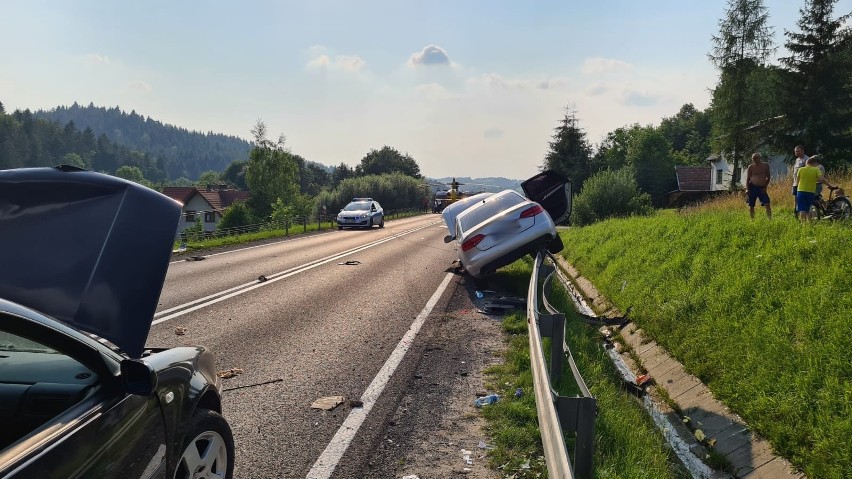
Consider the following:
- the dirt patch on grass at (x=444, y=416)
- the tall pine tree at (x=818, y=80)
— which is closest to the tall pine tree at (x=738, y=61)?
the tall pine tree at (x=818, y=80)

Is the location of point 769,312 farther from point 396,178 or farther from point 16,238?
point 396,178

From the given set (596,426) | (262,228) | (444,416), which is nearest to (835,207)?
(596,426)

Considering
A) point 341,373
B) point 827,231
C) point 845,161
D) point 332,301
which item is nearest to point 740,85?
point 845,161

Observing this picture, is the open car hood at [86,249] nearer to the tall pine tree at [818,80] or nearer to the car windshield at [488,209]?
the car windshield at [488,209]

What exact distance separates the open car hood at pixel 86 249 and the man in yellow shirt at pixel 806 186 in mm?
11665

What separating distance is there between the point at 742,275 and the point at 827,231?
6.11ft

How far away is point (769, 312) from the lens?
6359mm

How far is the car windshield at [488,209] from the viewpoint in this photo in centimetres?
1177

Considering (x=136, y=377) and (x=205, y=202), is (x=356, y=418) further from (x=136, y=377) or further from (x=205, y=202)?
(x=205, y=202)

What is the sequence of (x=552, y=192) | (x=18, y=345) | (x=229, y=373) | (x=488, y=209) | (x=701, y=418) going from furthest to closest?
(x=552, y=192)
(x=488, y=209)
(x=229, y=373)
(x=701, y=418)
(x=18, y=345)

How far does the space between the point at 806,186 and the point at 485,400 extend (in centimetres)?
951

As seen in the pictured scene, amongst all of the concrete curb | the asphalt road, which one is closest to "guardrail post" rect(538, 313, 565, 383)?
the asphalt road

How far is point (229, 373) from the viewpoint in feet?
19.7

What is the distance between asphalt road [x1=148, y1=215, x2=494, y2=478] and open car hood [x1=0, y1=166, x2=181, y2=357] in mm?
1349
